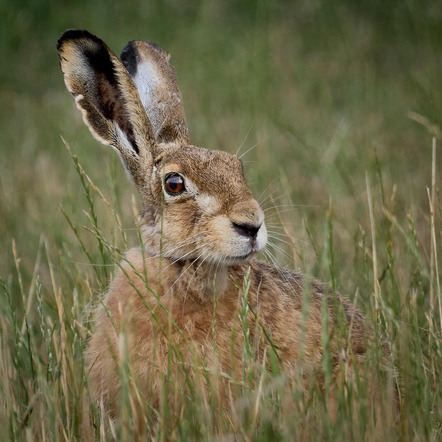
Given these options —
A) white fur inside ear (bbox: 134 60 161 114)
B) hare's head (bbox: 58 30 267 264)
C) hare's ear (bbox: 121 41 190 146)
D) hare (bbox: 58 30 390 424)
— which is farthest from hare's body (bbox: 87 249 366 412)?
white fur inside ear (bbox: 134 60 161 114)

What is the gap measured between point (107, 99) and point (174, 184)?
2.04ft

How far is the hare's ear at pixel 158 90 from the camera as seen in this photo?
420 centimetres

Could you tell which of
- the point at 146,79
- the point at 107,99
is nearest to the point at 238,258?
the point at 107,99

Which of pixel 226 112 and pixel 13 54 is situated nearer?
pixel 226 112

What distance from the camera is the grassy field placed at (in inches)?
119

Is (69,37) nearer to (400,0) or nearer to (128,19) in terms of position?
(128,19)

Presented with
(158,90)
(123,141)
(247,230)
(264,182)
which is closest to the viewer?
(247,230)

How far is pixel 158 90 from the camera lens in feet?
14.1

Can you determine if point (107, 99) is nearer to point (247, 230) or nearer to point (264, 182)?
point (247, 230)

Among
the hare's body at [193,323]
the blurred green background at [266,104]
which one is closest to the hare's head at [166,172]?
the hare's body at [193,323]

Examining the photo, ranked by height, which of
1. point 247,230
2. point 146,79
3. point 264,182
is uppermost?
point 146,79

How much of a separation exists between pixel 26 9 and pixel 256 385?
8.08 metres

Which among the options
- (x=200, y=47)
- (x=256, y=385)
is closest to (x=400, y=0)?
(x=200, y=47)

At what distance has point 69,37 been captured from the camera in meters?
3.64
